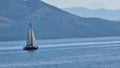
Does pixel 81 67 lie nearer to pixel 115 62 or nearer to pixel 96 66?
pixel 96 66

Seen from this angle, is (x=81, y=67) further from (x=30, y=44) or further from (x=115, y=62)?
(x=30, y=44)

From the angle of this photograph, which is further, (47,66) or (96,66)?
(47,66)

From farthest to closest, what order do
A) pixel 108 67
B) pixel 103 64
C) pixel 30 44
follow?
pixel 30 44 < pixel 103 64 < pixel 108 67

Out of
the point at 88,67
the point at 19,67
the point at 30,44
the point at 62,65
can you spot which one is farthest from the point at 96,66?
the point at 30,44

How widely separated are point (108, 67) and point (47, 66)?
50.2ft

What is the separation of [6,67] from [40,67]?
801cm

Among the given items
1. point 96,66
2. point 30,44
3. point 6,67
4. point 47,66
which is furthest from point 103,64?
point 30,44

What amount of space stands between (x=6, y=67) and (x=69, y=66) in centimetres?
1404

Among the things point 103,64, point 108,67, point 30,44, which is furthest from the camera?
point 30,44

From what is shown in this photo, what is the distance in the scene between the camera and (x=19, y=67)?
113 meters

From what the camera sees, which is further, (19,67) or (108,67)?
(19,67)

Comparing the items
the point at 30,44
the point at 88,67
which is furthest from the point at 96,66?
the point at 30,44

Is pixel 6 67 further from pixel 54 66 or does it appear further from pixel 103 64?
pixel 103 64

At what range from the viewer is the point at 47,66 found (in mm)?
112438
